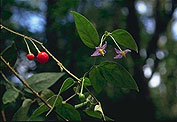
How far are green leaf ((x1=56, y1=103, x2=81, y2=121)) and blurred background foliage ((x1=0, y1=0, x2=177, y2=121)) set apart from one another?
0.31ft

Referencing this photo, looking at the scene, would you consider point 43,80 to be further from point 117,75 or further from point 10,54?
point 117,75

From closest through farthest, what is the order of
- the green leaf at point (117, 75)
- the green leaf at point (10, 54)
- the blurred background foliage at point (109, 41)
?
the green leaf at point (117, 75) → the green leaf at point (10, 54) → the blurred background foliage at point (109, 41)

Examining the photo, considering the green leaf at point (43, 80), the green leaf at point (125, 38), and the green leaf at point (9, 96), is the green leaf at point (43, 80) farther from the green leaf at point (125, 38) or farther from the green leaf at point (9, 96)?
the green leaf at point (125, 38)

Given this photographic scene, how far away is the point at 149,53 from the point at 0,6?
2.98ft

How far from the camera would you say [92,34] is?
232mm

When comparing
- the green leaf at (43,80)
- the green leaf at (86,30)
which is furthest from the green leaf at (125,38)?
the green leaf at (43,80)

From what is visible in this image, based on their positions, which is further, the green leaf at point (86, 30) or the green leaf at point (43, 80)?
the green leaf at point (43, 80)

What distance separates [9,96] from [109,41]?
0.16 m

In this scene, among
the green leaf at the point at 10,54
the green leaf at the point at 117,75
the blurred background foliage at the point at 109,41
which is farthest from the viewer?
the blurred background foliage at the point at 109,41

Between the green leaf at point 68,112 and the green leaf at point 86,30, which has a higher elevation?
the green leaf at point 86,30

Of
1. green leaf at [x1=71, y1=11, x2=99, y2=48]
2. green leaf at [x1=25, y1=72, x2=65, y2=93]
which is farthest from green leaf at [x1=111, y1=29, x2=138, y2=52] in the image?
green leaf at [x1=25, y1=72, x2=65, y2=93]

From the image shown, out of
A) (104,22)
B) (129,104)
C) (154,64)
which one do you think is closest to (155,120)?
(129,104)

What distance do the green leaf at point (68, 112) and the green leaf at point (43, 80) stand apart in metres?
0.09

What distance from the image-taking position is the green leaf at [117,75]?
220 mm
